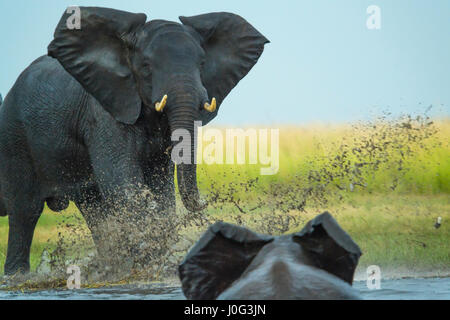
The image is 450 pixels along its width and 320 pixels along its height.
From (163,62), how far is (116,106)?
86 cm

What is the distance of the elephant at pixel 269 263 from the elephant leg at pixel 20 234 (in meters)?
8.23

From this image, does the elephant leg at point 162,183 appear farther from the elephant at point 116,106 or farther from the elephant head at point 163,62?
the elephant head at point 163,62

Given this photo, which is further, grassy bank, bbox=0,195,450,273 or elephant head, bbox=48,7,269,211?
grassy bank, bbox=0,195,450,273

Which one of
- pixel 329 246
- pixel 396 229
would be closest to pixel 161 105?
pixel 396 229

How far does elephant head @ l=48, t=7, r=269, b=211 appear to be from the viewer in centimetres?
878

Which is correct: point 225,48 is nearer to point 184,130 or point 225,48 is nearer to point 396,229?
point 184,130

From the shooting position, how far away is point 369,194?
578 inches

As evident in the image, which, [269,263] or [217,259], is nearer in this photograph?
[269,263]

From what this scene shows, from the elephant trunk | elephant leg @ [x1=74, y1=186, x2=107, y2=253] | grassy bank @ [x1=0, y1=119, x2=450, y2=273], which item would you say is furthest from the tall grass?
the elephant trunk

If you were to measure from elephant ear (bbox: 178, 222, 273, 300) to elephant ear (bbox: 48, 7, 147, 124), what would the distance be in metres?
6.08

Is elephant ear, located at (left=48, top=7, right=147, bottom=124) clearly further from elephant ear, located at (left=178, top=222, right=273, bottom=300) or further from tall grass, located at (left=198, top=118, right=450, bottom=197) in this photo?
elephant ear, located at (left=178, top=222, right=273, bottom=300)
